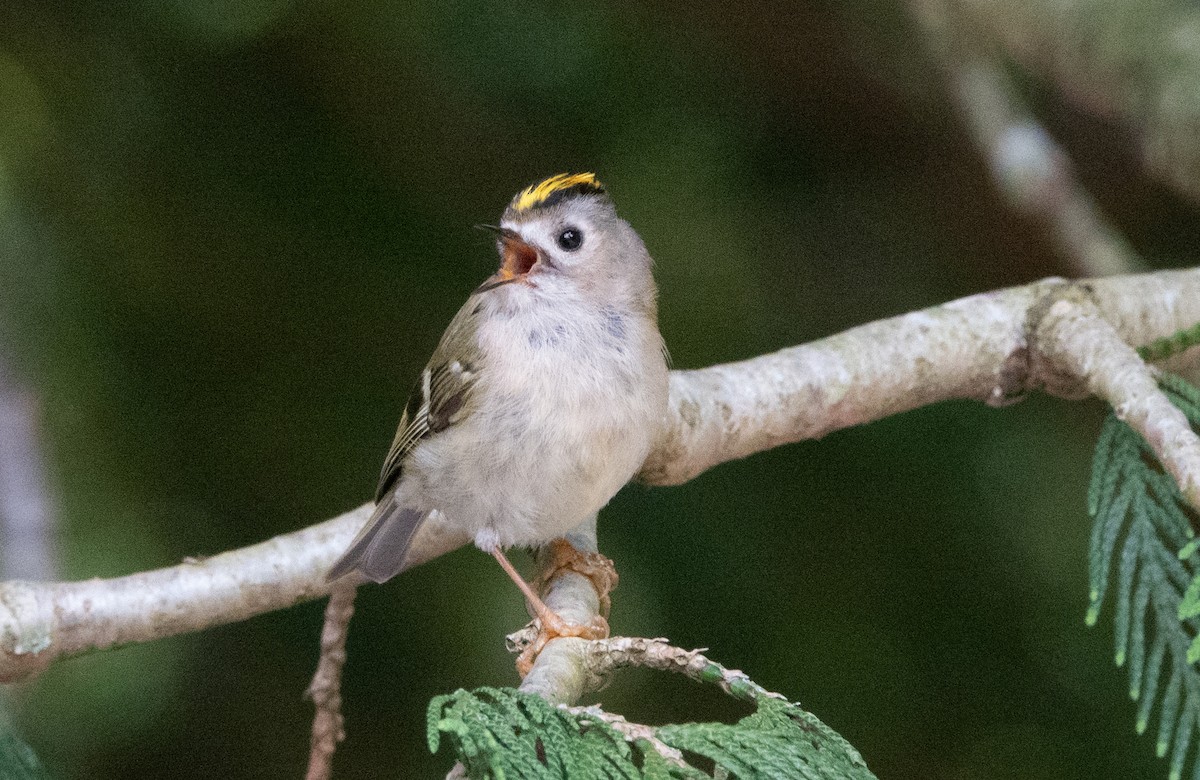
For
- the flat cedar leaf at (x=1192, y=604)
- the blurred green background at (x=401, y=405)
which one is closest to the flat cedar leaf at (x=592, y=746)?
the flat cedar leaf at (x=1192, y=604)

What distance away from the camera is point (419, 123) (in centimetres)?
233

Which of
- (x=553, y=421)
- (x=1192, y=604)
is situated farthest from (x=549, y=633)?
(x=1192, y=604)

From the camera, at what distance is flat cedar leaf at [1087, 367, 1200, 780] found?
118cm

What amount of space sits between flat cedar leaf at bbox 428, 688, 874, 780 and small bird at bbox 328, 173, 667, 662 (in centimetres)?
48

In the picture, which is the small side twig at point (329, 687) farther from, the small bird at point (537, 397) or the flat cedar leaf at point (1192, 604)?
the flat cedar leaf at point (1192, 604)

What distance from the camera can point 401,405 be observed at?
220 cm

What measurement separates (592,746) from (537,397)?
2.19ft

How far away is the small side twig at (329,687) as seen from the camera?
169cm

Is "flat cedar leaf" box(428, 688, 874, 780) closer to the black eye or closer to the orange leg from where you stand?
the orange leg

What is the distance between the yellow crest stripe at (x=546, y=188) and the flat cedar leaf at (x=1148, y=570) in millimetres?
793

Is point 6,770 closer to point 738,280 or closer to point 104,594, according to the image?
point 104,594

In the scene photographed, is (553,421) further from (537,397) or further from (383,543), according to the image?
(383,543)

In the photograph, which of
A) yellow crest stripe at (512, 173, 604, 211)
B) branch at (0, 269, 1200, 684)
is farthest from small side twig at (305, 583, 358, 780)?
yellow crest stripe at (512, 173, 604, 211)

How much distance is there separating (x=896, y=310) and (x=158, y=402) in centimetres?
155
